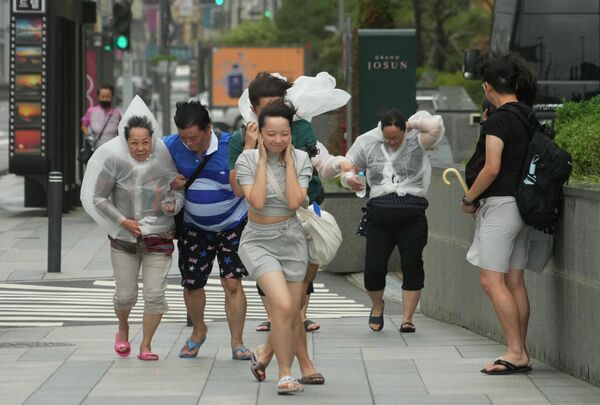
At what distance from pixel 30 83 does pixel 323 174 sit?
1276 centimetres

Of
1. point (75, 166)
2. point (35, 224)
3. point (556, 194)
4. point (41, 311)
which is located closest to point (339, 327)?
point (41, 311)

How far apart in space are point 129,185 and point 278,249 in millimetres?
1469

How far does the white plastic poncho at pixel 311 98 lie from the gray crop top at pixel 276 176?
0.48 meters

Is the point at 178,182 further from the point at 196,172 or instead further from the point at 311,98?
the point at 311,98

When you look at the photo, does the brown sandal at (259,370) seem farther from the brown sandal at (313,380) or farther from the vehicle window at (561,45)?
the vehicle window at (561,45)

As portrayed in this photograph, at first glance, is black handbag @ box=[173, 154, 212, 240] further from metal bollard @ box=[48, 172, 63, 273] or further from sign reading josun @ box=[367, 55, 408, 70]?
sign reading josun @ box=[367, 55, 408, 70]

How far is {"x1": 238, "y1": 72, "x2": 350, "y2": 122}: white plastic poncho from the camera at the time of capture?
29.5 ft

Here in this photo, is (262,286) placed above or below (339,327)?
above

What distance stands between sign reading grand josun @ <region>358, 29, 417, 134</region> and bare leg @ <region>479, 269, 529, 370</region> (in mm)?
8678

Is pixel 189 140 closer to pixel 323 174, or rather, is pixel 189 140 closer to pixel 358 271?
pixel 323 174

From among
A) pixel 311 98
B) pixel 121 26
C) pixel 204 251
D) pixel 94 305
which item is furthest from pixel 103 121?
pixel 311 98

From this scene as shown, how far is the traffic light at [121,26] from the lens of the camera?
27.5m

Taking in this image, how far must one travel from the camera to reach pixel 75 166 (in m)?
23.1

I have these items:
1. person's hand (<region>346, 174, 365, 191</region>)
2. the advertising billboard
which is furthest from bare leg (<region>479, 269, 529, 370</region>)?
the advertising billboard
